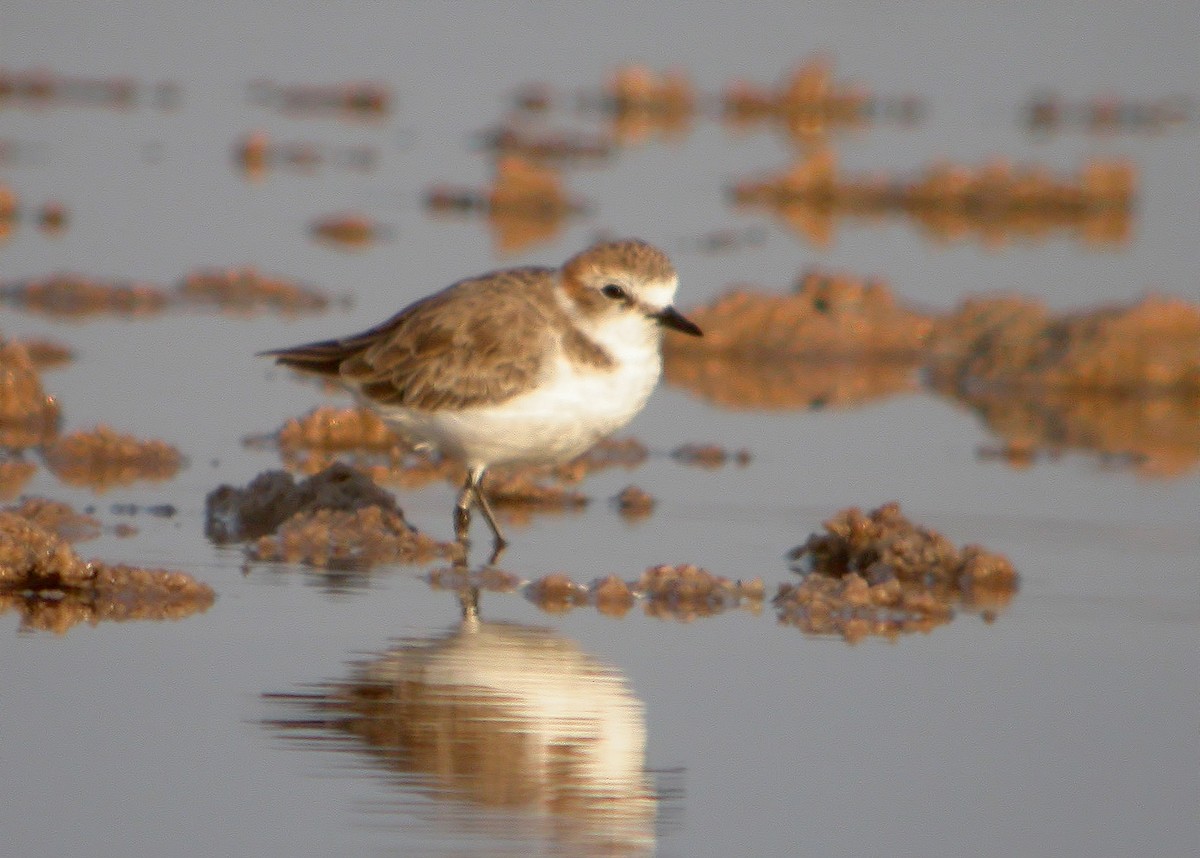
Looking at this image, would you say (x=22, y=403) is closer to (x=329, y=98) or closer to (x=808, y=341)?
(x=808, y=341)

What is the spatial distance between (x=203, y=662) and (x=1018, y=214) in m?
15.4

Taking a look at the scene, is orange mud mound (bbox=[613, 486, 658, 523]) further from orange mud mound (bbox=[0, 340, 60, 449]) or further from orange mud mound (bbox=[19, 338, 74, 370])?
orange mud mound (bbox=[19, 338, 74, 370])

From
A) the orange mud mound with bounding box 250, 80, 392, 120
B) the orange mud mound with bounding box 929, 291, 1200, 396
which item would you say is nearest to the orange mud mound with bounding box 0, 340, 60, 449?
the orange mud mound with bounding box 929, 291, 1200, 396

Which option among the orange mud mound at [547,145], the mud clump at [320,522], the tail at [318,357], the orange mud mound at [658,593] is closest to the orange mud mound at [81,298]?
the tail at [318,357]

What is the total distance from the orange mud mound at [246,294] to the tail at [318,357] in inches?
208

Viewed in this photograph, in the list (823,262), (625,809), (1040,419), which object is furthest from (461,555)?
(823,262)

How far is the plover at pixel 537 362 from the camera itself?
29.7ft

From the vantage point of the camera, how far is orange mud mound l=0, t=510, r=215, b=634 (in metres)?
7.82

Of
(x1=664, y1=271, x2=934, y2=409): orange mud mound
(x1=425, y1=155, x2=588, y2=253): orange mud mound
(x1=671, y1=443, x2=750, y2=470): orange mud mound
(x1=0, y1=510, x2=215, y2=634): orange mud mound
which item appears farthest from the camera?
(x1=425, y1=155, x2=588, y2=253): orange mud mound

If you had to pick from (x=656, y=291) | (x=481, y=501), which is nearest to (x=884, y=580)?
(x=656, y=291)

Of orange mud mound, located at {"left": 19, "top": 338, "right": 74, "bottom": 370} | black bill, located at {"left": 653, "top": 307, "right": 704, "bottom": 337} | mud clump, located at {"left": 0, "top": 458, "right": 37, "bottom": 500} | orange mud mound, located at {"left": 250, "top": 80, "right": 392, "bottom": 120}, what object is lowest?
mud clump, located at {"left": 0, "top": 458, "right": 37, "bottom": 500}

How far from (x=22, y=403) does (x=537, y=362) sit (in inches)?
131

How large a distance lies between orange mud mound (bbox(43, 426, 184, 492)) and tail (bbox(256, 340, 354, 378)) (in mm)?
868

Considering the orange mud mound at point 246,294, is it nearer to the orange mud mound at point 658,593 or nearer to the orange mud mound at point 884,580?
the orange mud mound at point 884,580
